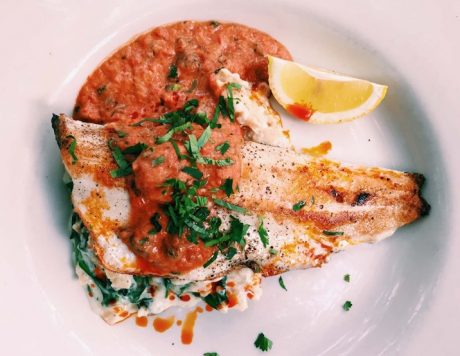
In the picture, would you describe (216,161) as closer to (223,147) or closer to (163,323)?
(223,147)

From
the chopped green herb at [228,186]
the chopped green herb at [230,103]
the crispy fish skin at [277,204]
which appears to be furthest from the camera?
the chopped green herb at [230,103]

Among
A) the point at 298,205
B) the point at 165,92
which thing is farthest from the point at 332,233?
the point at 165,92

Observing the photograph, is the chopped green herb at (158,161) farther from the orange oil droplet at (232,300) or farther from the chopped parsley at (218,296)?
the orange oil droplet at (232,300)

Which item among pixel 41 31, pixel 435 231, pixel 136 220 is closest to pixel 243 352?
pixel 136 220

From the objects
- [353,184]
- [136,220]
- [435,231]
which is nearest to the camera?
[136,220]

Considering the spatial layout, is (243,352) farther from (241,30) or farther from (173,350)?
(241,30)

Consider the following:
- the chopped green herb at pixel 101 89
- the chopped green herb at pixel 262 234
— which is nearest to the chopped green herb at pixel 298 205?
the chopped green herb at pixel 262 234
